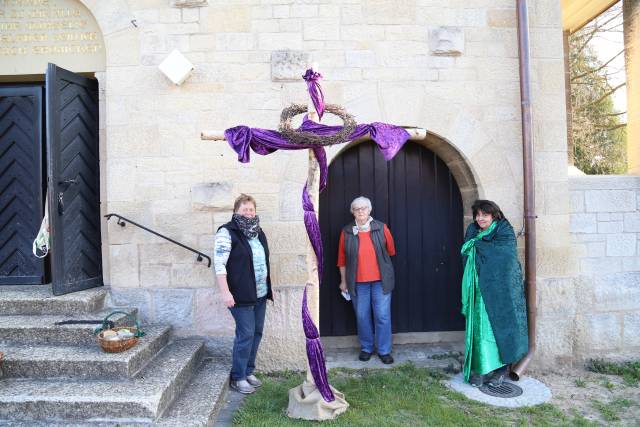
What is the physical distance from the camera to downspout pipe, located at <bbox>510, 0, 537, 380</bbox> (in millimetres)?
4094

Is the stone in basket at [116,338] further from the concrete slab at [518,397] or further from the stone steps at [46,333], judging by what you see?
the concrete slab at [518,397]

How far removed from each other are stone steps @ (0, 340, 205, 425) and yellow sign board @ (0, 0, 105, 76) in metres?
2.88

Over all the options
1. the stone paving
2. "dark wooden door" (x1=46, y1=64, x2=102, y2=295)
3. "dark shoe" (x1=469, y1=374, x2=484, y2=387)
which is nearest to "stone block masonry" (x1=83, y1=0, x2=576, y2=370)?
"dark wooden door" (x1=46, y1=64, x2=102, y2=295)

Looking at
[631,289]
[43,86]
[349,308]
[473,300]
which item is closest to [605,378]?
[631,289]

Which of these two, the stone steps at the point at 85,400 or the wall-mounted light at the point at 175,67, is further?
the wall-mounted light at the point at 175,67

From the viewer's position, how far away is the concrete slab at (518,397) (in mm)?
3490

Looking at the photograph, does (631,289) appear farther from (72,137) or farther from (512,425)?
(72,137)

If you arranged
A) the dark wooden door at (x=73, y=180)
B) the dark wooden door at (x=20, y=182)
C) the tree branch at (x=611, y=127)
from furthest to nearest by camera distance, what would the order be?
the tree branch at (x=611, y=127)
the dark wooden door at (x=20, y=182)
the dark wooden door at (x=73, y=180)

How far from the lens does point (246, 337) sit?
11.6ft

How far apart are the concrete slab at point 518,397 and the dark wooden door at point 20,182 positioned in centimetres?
408

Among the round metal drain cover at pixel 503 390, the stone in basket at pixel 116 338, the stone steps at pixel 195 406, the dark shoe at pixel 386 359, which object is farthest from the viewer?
the dark shoe at pixel 386 359

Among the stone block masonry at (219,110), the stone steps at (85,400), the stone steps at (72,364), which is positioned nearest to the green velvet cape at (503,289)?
the stone block masonry at (219,110)

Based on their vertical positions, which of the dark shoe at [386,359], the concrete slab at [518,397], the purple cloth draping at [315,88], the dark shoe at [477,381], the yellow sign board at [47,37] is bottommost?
the concrete slab at [518,397]

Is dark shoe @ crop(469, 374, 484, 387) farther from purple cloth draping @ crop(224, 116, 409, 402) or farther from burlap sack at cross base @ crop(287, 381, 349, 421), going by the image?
purple cloth draping @ crop(224, 116, 409, 402)
